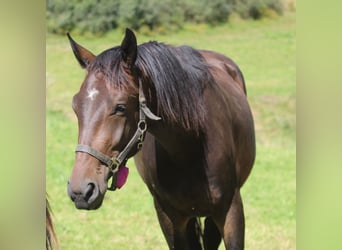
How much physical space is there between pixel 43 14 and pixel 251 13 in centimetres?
100

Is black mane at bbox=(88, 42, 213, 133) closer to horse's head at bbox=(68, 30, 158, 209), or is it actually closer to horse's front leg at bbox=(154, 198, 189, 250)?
horse's head at bbox=(68, 30, 158, 209)

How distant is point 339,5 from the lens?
1944 millimetres

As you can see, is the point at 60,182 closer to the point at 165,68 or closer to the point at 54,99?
the point at 54,99

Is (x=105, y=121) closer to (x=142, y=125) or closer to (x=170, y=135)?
(x=142, y=125)

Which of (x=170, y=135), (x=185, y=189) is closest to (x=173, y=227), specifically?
(x=185, y=189)

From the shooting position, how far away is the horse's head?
1.84 m

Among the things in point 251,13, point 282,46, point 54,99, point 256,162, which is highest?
point 251,13

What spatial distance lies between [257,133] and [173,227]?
71cm

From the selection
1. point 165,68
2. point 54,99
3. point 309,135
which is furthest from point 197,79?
point 54,99

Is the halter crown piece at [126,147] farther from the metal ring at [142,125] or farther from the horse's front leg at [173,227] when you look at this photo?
the horse's front leg at [173,227]

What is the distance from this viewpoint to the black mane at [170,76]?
6.32ft

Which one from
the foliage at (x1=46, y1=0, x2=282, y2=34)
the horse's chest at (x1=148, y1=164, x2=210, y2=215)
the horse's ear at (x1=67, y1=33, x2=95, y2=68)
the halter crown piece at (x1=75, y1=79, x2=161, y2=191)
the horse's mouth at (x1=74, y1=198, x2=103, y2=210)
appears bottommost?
the horse's chest at (x1=148, y1=164, x2=210, y2=215)

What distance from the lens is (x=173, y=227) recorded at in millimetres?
2383

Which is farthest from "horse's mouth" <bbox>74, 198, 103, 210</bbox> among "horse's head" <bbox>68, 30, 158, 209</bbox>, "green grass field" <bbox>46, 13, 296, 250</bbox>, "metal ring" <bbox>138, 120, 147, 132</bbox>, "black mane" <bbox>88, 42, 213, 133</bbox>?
"green grass field" <bbox>46, 13, 296, 250</bbox>
